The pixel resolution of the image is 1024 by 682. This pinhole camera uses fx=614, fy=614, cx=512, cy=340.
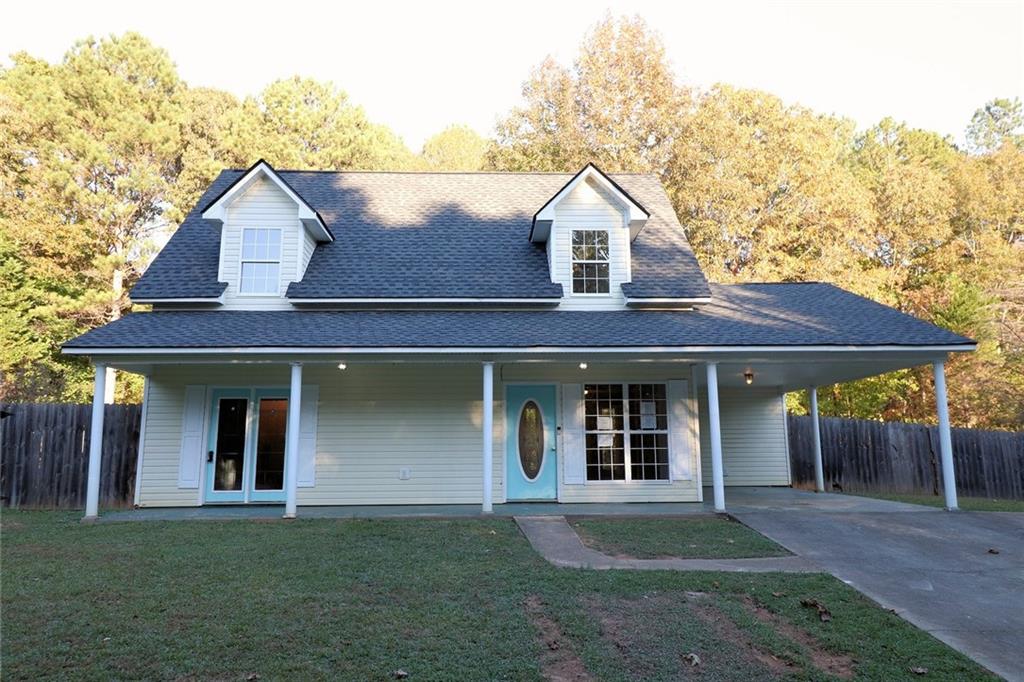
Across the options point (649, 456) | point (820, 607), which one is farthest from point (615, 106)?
point (820, 607)

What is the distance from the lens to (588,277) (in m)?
12.4

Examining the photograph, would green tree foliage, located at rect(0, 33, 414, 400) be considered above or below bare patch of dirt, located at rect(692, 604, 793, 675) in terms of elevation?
above

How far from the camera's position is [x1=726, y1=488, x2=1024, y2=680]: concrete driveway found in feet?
16.8

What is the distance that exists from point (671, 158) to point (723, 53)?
421 cm

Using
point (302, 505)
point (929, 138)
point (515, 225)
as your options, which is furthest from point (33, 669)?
point (929, 138)

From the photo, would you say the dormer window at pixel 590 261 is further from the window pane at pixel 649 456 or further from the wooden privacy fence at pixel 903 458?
the wooden privacy fence at pixel 903 458

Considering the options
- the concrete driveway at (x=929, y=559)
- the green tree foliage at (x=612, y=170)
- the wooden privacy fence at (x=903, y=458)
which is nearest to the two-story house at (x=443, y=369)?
the concrete driveway at (x=929, y=559)

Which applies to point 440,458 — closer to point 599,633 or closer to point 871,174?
point 599,633

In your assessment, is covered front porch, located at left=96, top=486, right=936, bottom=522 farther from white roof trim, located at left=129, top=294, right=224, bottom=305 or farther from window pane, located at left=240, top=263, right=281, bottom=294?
window pane, located at left=240, top=263, right=281, bottom=294

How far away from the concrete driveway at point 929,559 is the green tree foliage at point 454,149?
27.2m

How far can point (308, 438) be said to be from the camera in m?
11.7

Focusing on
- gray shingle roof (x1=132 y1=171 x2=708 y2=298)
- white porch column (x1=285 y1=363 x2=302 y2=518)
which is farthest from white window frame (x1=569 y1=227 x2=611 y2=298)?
white porch column (x1=285 y1=363 x2=302 y2=518)

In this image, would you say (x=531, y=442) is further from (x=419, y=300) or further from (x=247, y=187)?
(x=247, y=187)

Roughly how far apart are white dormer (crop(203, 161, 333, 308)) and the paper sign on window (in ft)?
23.6
